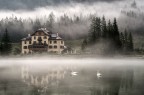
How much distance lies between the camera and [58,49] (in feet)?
481

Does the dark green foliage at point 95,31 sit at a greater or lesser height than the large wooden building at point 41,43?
greater

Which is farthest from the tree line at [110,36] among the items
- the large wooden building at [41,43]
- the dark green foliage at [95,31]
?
the large wooden building at [41,43]

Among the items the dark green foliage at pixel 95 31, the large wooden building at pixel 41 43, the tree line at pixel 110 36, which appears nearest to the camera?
the tree line at pixel 110 36

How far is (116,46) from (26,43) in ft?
141

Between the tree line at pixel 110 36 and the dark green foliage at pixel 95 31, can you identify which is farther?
the dark green foliage at pixel 95 31

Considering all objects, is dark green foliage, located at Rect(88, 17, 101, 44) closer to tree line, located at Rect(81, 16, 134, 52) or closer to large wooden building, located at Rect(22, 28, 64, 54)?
tree line, located at Rect(81, 16, 134, 52)

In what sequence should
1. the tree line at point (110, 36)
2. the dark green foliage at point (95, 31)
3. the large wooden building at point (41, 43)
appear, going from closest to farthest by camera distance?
the tree line at point (110, 36) < the large wooden building at point (41, 43) < the dark green foliage at point (95, 31)

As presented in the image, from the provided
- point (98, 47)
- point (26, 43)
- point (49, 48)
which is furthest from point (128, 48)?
point (26, 43)

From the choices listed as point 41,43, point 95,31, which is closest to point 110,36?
point 95,31

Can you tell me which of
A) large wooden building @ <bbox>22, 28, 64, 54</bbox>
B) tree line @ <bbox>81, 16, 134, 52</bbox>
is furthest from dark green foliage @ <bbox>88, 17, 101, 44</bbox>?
large wooden building @ <bbox>22, 28, 64, 54</bbox>

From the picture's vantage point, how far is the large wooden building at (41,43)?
143 meters

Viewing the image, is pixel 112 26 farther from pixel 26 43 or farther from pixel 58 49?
pixel 26 43

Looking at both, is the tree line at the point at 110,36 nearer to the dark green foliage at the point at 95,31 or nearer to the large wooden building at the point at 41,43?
the dark green foliage at the point at 95,31

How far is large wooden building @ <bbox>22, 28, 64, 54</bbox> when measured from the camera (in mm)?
143250
